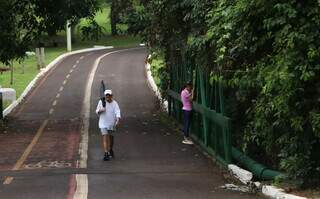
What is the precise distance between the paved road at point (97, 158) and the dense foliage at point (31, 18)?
3.03 m

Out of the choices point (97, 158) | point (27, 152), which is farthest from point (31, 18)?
point (97, 158)

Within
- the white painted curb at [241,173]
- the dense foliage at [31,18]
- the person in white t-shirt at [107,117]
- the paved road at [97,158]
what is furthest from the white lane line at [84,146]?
the dense foliage at [31,18]

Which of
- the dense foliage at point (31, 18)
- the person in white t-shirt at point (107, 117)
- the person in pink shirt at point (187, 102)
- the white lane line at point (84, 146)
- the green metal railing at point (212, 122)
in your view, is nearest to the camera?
the white lane line at point (84, 146)

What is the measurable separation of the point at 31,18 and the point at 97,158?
891 cm

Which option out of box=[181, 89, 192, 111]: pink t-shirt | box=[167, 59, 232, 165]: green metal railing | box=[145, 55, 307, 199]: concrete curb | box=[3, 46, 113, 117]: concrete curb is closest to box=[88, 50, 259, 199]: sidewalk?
box=[145, 55, 307, 199]: concrete curb

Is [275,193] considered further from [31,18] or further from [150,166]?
[31,18]

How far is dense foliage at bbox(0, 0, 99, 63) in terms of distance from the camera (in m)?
22.0

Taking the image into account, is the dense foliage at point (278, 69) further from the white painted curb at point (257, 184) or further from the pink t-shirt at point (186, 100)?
the pink t-shirt at point (186, 100)

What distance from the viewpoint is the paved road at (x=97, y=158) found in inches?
445

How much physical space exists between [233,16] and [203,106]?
18.1 feet

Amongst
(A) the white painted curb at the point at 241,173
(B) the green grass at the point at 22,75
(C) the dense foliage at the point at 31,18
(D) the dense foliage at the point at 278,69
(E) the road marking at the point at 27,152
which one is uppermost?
(C) the dense foliage at the point at 31,18

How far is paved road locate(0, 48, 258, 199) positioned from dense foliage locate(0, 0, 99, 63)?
3.03 meters

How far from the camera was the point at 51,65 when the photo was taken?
165 feet

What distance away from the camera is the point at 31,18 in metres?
22.9
